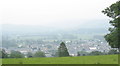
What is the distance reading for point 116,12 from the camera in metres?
30.2

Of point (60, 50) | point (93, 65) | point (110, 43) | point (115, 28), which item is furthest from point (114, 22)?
point (60, 50)

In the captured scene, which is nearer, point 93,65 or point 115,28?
point 93,65

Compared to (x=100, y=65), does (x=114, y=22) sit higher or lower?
higher

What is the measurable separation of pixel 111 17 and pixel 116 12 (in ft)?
5.17

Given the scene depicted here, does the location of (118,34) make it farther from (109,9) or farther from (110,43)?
(109,9)

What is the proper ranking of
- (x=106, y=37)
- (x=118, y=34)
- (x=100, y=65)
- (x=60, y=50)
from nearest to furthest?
(x=100, y=65) < (x=118, y=34) < (x=106, y=37) < (x=60, y=50)

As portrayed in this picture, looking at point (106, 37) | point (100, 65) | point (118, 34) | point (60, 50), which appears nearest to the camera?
point (100, 65)

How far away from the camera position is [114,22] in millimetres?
30312

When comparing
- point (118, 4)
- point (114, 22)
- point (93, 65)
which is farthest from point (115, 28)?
point (93, 65)

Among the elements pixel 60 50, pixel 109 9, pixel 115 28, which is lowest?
pixel 60 50

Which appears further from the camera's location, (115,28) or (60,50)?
(60,50)

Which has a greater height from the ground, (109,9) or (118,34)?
(109,9)

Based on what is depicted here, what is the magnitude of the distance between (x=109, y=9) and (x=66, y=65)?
1499 centimetres

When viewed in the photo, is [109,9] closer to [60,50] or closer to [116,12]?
[116,12]
